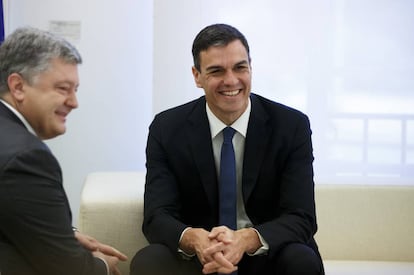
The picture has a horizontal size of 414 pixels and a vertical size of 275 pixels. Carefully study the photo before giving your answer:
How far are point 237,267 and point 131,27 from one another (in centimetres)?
183

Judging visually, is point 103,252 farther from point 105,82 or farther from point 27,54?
point 105,82

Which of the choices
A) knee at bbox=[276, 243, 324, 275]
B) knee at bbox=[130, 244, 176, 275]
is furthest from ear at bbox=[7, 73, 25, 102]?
knee at bbox=[276, 243, 324, 275]

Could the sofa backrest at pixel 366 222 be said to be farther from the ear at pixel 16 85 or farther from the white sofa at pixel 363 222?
the ear at pixel 16 85

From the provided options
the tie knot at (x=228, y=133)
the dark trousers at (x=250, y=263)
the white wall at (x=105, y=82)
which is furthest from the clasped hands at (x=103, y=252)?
the white wall at (x=105, y=82)

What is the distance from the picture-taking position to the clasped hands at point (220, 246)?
6.53ft

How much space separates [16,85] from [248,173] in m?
1.00

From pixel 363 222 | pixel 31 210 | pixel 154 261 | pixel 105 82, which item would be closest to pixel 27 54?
pixel 31 210

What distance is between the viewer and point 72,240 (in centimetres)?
153

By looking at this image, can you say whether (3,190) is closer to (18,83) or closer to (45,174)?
(45,174)

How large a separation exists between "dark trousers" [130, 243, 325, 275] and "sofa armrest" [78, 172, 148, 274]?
10.5 inches

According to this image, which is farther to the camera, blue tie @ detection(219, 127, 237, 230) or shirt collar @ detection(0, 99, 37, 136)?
blue tie @ detection(219, 127, 237, 230)

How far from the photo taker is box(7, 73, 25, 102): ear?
1.52 m

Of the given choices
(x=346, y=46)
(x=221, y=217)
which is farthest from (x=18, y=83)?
(x=346, y=46)

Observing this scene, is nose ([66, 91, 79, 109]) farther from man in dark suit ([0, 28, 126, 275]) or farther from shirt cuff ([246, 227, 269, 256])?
shirt cuff ([246, 227, 269, 256])
